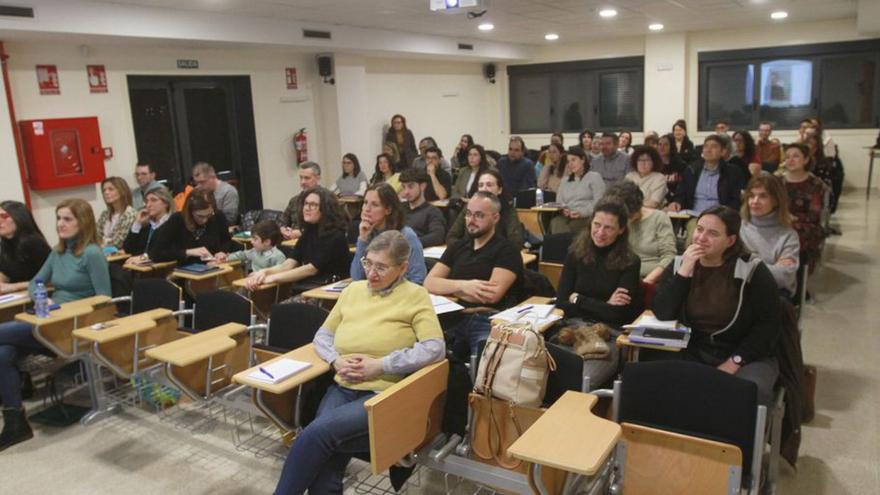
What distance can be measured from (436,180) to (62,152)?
3.78 metres

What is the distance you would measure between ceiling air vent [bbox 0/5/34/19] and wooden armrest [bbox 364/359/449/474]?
4988mm

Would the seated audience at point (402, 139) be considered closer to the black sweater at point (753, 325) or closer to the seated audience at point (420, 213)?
the seated audience at point (420, 213)

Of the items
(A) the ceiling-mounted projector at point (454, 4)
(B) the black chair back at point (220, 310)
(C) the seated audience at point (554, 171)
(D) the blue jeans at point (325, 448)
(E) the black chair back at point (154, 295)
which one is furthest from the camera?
(C) the seated audience at point (554, 171)

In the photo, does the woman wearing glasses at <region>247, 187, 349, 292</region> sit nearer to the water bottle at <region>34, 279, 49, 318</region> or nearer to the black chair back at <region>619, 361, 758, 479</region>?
the water bottle at <region>34, 279, 49, 318</region>

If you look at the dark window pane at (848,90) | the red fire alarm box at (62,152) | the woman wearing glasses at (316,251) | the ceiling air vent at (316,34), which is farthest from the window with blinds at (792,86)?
the red fire alarm box at (62,152)

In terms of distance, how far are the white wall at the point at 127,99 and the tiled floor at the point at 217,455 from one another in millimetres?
3626

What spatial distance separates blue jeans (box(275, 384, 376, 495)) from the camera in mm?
2502

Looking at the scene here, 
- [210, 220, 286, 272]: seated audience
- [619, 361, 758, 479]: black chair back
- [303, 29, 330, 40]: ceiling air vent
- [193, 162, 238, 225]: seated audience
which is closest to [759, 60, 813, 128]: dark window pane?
[303, 29, 330, 40]: ceiling air vent

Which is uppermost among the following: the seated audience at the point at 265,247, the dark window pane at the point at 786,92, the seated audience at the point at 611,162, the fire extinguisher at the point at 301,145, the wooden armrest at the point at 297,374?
the dark window pane at the point at 786,92

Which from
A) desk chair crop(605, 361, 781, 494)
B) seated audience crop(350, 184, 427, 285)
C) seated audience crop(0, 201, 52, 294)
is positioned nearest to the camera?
desk chair crop(605, 361, 781, 494)

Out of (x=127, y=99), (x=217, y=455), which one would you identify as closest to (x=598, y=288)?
(x=217, y=455)

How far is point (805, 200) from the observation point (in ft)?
16.2

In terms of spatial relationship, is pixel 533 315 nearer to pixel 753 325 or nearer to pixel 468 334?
pixel 468 334

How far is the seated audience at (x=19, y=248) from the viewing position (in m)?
4.43
